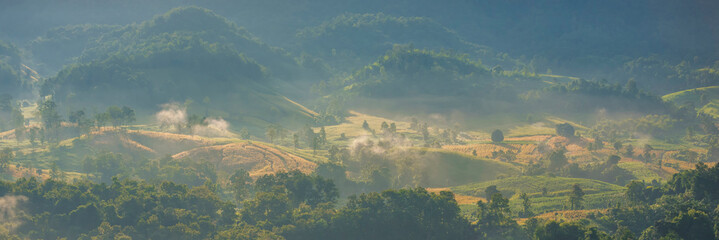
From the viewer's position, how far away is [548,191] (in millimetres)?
141625

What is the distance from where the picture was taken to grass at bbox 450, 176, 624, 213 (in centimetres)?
13038

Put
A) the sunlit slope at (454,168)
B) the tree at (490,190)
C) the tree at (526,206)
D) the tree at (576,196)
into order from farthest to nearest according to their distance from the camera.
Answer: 1. the sunlit slope at (454,168)
2. the tree at (490,190)
3. the tree at (576,196)
4. the tree at (526,206)

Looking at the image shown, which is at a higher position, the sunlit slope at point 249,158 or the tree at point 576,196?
the sunlit slope at point 249,158

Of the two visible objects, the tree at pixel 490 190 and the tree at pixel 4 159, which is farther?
the tree at pixel 4 159

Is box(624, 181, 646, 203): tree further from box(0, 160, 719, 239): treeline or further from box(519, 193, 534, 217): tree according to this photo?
box(519, 193, 534, 217): tree

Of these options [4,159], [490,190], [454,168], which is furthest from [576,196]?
[4,159]

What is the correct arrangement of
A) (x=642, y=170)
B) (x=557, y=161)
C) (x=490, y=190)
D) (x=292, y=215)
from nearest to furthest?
(x=292, y=215), (x=490, y=190), (x=557, y=161), (x=642, y=170)

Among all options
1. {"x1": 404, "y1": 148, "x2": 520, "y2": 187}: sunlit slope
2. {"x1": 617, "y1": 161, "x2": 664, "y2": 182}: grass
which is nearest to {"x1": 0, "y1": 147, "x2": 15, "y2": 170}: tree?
{"x1": 404, "y1": 148, "x2": 520, "y2": 187}: sunlit slope

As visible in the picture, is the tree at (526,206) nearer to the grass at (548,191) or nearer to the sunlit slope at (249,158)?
the grass at (548,191)

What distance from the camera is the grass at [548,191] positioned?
130375mm

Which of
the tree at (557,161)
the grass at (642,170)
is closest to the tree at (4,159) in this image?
the tree at (557,161)

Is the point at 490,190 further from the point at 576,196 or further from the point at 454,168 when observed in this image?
the point at 454,168

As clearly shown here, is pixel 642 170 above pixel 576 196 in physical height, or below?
above

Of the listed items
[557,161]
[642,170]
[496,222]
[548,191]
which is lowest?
[496,222]
